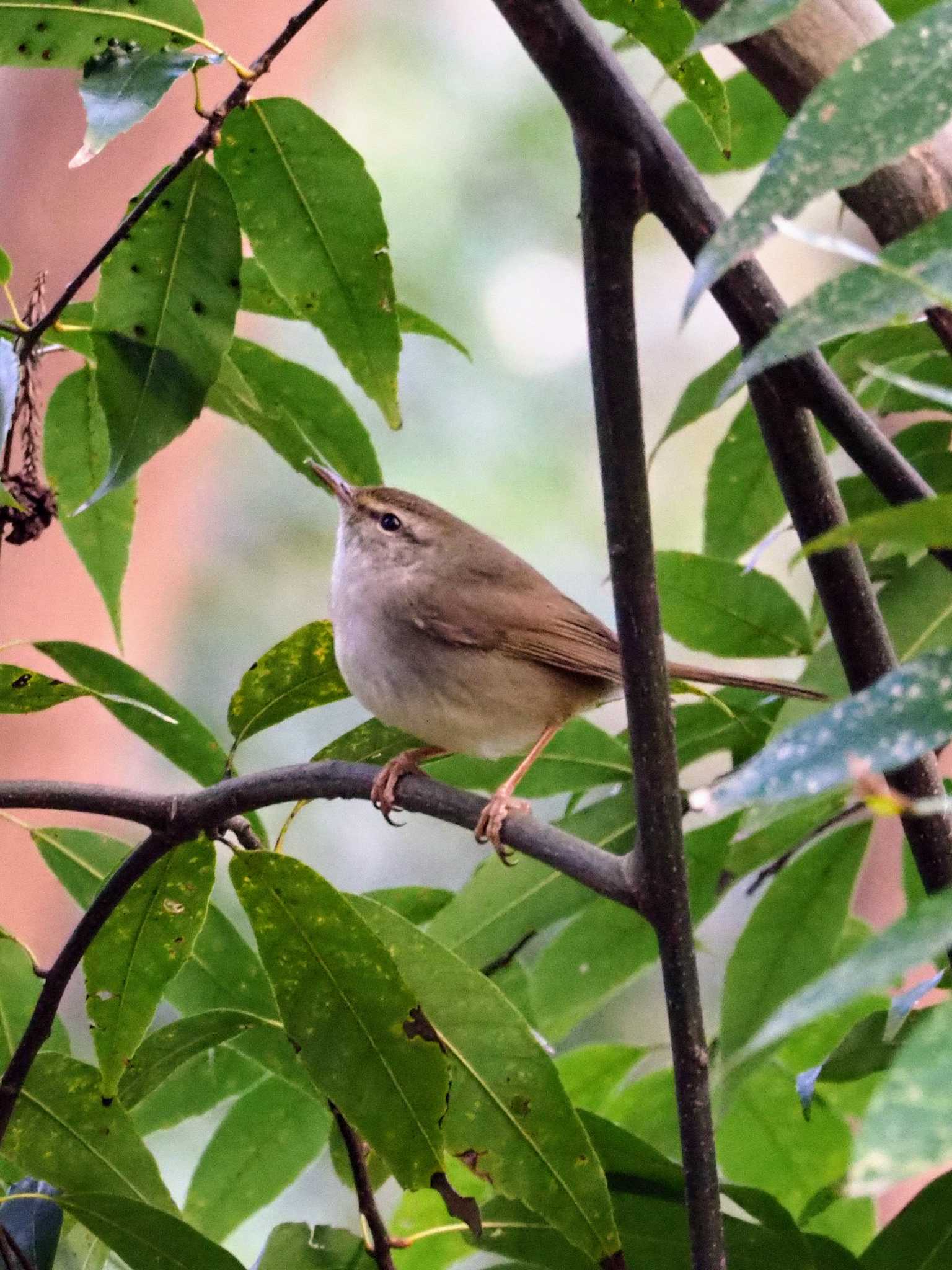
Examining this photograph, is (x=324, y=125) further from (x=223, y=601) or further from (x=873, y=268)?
(x=223, y=601)

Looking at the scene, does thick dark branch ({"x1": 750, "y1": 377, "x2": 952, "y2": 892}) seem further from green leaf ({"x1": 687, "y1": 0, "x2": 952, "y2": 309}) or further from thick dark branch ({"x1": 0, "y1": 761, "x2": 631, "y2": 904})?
green leaf ({"x1": 687, "y1": 0, "x2": 952, "y2": 309})

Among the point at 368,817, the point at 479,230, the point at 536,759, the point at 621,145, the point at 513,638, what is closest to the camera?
the point at 621,145

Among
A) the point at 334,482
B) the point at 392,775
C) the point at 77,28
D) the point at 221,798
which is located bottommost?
the point at 392,775

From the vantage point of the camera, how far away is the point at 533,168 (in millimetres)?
6645

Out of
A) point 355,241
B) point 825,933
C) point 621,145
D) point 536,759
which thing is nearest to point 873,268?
point 621,145

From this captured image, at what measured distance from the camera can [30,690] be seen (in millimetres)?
1656

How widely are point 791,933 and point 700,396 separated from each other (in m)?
0.76

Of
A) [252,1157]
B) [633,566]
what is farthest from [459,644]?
[633,566]

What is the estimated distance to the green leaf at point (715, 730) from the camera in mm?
2031

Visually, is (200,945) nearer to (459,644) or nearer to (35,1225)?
(35,1225)

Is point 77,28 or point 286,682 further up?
point 77,28

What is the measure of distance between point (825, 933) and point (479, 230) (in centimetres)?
512

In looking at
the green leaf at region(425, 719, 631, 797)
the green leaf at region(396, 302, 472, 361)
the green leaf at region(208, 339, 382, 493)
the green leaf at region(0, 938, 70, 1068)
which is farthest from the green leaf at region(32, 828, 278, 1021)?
the green leaf at region(396, 302, 472, 361)

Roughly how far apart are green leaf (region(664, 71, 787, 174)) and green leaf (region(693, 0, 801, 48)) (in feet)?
4.32
